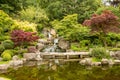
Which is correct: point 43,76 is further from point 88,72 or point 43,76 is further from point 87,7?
point 87,7

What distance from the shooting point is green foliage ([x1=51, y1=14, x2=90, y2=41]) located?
121 feet

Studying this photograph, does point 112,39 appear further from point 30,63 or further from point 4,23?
point 4,23

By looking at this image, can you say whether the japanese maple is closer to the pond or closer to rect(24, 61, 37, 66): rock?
rect(24, 61, 37, 66): rock

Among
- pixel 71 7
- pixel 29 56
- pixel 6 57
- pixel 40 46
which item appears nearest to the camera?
pixel 6 57

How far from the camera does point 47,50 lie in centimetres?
3656

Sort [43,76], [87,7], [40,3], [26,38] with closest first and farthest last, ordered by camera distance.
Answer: [43,76]
[26,38]
[87,7]
[40,3]

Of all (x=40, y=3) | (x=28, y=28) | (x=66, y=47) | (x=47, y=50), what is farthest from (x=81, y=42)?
(x=40, y=3)

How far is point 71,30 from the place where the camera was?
3719cm

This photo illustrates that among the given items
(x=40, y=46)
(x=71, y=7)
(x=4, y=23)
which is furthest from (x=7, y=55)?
(x=71, y=7)

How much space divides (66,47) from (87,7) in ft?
44.0

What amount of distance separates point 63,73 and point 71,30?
576 inches

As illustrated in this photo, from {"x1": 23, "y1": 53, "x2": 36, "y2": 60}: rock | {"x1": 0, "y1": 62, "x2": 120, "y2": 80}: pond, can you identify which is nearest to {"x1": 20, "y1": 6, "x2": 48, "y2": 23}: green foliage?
{"x1": 23, "y1": 53, "x2": 36, "y2": 60}: rock

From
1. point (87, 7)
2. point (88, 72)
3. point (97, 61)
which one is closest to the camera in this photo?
point (88, 72)

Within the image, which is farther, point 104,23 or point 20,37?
point 104,23
